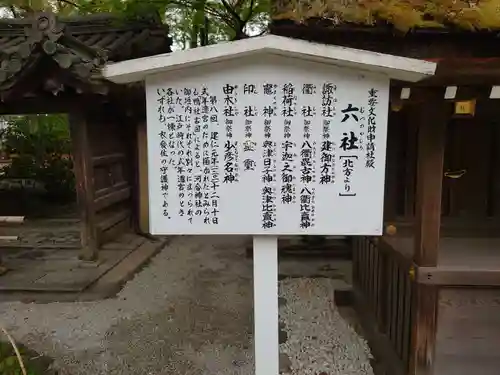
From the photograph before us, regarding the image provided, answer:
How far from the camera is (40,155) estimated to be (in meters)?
11.5

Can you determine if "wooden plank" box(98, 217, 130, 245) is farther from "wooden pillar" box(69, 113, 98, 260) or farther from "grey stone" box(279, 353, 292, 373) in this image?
"grey stone" box(279, 353, 292, 373)

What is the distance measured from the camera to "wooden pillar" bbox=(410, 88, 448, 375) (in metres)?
2.95

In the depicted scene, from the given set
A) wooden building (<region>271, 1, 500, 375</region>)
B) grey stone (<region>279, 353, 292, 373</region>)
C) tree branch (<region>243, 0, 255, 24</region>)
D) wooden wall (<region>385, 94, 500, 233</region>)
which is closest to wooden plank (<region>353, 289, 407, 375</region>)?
wooden building (<region>271, 1, 500, 375</region>)

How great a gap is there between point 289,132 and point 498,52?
2.77 meters

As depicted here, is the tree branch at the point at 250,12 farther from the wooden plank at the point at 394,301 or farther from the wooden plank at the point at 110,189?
the wooden plank at the point at 394,301

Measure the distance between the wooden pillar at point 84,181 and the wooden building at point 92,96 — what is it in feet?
0.04

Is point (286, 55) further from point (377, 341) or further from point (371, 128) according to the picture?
point (377, 341)

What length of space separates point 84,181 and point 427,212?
487cm

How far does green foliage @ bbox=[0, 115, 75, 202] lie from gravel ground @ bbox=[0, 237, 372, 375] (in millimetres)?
5732

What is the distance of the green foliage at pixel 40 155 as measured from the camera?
1127 cm

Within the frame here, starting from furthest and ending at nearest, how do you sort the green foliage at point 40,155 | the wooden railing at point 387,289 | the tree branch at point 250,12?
1. the green foliage at point 40,155
2. the tree branch at point 250,12
3. the wooden railing at point 387,289

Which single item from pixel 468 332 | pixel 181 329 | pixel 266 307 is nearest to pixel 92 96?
pixel 181 329

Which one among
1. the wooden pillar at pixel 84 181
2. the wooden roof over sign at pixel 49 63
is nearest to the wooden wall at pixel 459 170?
the wooden roof over sign at pixel 49 63

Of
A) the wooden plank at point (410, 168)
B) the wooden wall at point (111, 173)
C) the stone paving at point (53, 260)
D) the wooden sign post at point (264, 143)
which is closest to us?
the wooden sign post at point (264, 143)
